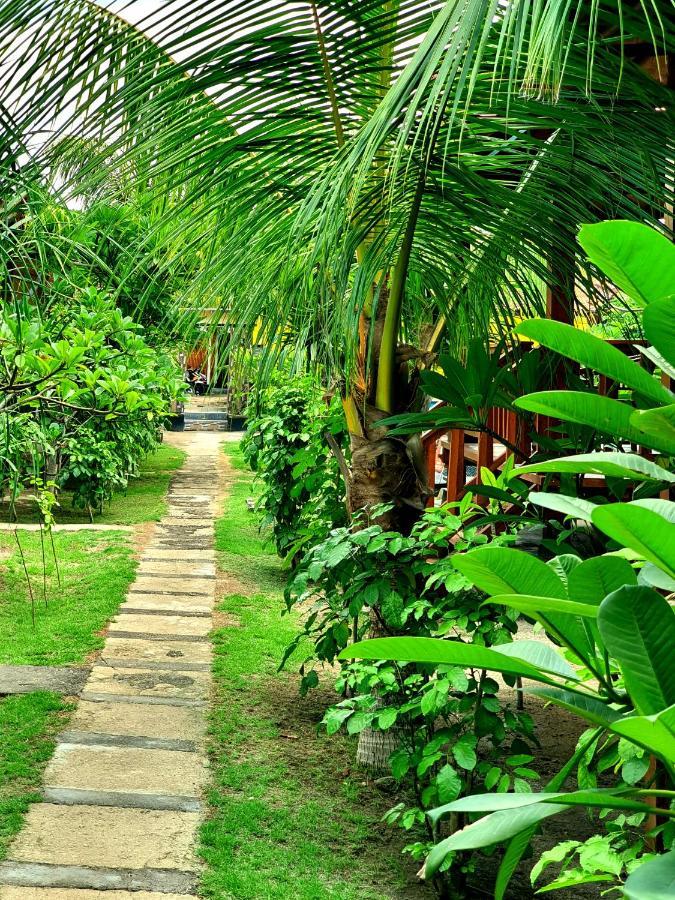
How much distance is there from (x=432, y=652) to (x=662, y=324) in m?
0.38

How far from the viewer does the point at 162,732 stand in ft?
13.3

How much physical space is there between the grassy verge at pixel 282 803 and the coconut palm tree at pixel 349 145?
111 cm

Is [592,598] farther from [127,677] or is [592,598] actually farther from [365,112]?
[127,677]

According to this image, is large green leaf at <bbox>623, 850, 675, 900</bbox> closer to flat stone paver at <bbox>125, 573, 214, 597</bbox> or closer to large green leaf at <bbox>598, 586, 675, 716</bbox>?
large green leaf at <bbox>598, 586, 675, 716</bbox>

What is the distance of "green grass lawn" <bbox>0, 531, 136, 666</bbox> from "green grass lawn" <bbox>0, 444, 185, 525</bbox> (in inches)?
41.5

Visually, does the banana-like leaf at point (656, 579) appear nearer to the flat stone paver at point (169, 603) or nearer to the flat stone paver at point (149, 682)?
the flat stone paver at point (149, 682)

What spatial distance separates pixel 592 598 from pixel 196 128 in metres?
2.07

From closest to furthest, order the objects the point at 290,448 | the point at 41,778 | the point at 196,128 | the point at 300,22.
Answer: the point at 300,22 < the point at 196,128 < the point at 41,778 < the point at 290,448

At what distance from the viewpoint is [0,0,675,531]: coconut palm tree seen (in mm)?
2195

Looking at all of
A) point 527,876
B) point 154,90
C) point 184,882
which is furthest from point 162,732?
point 154,90

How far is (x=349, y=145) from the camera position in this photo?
226 centimetres

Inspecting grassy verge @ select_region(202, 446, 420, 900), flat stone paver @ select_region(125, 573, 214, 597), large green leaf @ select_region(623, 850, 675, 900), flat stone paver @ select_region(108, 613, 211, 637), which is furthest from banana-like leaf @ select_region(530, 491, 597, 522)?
flat stone paver @ select_region(125, 573, 214, 597)

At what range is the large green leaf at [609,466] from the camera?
968 mm

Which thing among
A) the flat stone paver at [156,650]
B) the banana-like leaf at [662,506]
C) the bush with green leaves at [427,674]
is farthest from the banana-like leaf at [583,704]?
the flat stone paver at [156,650]
